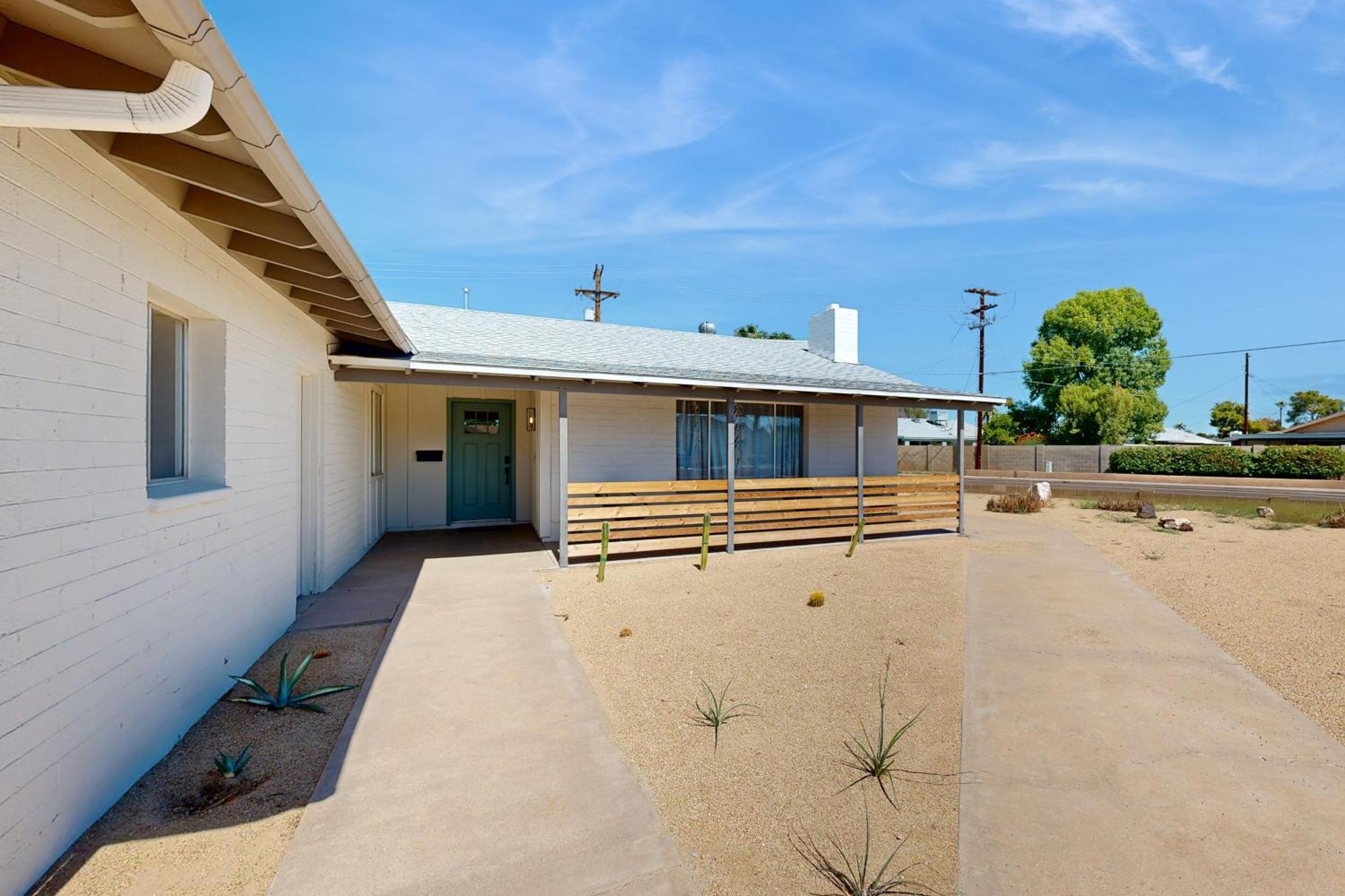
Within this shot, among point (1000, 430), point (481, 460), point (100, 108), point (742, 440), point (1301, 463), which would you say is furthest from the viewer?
point (1000, 430)

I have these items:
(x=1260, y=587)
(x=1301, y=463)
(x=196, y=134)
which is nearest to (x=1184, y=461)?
(x=1301, y=463)

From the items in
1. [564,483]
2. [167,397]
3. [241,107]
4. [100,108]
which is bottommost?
[564,483]

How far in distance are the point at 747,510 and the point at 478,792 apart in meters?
6.81

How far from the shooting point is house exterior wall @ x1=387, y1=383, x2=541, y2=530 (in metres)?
10.3

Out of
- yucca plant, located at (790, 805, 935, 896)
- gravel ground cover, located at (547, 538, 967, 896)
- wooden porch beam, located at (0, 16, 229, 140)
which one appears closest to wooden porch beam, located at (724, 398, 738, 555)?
gravel ground cover, located at (547, 538, 967, 896)

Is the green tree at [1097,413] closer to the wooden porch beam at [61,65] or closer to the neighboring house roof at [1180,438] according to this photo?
the neighboring house roof at [1180,438]

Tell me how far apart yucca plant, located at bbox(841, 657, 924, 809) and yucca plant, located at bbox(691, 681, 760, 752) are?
2.08ft

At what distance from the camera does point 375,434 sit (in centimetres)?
918


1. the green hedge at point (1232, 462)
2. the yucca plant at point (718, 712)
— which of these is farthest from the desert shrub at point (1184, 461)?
the yucca plant at point (718, 712)

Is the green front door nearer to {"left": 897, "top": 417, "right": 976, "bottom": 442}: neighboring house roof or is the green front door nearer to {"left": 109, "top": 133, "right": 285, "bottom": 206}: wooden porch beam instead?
{"left": 109, "top": 133, "right": 285, "bottom": 206}: wooden porch beam

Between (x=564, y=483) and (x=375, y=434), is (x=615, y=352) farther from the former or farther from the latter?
(x=375, y=434)

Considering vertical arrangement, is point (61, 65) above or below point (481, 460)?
above

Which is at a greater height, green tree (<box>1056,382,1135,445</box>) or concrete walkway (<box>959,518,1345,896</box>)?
green tree (<box>1056,382,1135,445</box>)

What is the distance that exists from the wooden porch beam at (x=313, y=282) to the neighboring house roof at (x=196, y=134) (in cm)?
11
